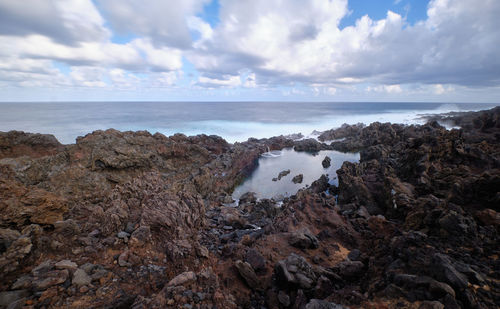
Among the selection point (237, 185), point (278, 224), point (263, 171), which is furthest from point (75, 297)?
point (263, 171)

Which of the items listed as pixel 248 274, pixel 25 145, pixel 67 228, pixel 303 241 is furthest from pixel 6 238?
pixel 25 145

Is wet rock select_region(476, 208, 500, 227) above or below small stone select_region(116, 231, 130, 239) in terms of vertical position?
above

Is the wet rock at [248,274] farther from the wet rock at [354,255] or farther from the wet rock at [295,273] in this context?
the wet rock at [354,255]

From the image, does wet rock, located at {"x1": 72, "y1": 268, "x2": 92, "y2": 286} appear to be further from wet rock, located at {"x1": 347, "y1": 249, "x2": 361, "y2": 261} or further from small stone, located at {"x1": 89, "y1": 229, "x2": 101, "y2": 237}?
wet rock, located at {"x1": 347, "y1": 249, "x2": 361, "y2": 261}

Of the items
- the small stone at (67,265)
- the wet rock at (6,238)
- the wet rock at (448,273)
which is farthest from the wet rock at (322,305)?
the wet rock at (6,238)

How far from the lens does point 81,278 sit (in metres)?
4.43

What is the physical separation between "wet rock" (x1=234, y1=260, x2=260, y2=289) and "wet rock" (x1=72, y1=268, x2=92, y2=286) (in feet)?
11.1

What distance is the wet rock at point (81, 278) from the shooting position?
14.2ft

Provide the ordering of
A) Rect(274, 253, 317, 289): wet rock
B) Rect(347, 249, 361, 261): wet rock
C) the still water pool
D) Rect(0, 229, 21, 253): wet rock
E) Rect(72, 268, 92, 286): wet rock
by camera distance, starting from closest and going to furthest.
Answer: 1. Rect(72, 268, 92, 286): wet rock
2. Rect(0, 229, 21, 253): wet rock
3. Rect(274, 253, 317, 289): wet rock
4. Rect(347, 249, 361, 261): wet rock
5. the still water pool

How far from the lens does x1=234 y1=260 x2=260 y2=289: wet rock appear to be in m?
5.75

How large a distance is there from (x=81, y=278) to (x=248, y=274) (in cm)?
375

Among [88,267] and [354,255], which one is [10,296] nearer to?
[88,267]

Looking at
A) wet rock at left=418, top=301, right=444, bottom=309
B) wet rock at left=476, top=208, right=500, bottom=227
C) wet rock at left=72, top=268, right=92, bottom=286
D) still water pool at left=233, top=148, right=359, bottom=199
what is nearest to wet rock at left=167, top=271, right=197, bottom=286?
wet rock at left=72, top=268, right=92, bottom=286

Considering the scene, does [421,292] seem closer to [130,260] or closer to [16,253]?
[130,260]
